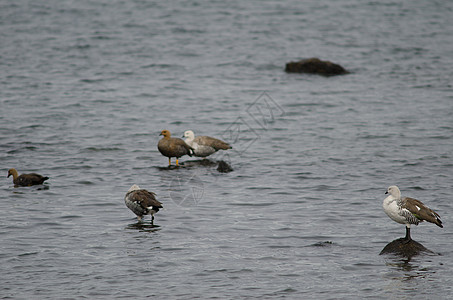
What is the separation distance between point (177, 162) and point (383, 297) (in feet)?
37.0

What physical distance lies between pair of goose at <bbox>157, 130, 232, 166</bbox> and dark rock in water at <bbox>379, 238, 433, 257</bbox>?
9.29 metres

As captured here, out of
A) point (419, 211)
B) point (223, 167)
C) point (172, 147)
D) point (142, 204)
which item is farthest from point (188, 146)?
point (419, 211)

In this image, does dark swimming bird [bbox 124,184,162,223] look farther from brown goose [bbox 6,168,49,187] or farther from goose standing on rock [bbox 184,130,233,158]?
goose standing on rock [bbox 184,130,233,158]

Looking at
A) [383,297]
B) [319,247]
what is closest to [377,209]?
[319,247]

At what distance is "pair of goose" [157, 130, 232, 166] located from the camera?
2138cm

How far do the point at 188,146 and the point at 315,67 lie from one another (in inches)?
653

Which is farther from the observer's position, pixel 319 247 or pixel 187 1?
pixel 187 1

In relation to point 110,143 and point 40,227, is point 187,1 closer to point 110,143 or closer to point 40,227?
point 110,143

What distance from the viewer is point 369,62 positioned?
129ft

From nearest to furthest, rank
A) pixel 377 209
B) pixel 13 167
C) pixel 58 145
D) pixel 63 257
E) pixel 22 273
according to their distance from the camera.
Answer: pixel 22 273
pixel 63 257
pixel 377 209
pixel 13 167
pixel 58 145

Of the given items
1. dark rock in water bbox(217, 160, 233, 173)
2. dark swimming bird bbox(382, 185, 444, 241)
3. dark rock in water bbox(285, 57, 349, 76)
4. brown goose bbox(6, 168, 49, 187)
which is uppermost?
dark rock in water bbox(285, 57, 349, 76)

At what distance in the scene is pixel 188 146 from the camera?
71.6 feet

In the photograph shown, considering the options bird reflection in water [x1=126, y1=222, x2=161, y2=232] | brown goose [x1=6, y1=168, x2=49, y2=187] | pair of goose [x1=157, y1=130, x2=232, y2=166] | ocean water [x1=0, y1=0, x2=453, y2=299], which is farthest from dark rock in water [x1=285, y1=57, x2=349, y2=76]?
bird reflection in water [x1=126, y1=222, x2=161, y2=232]

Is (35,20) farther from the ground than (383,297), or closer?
farther from the ground
